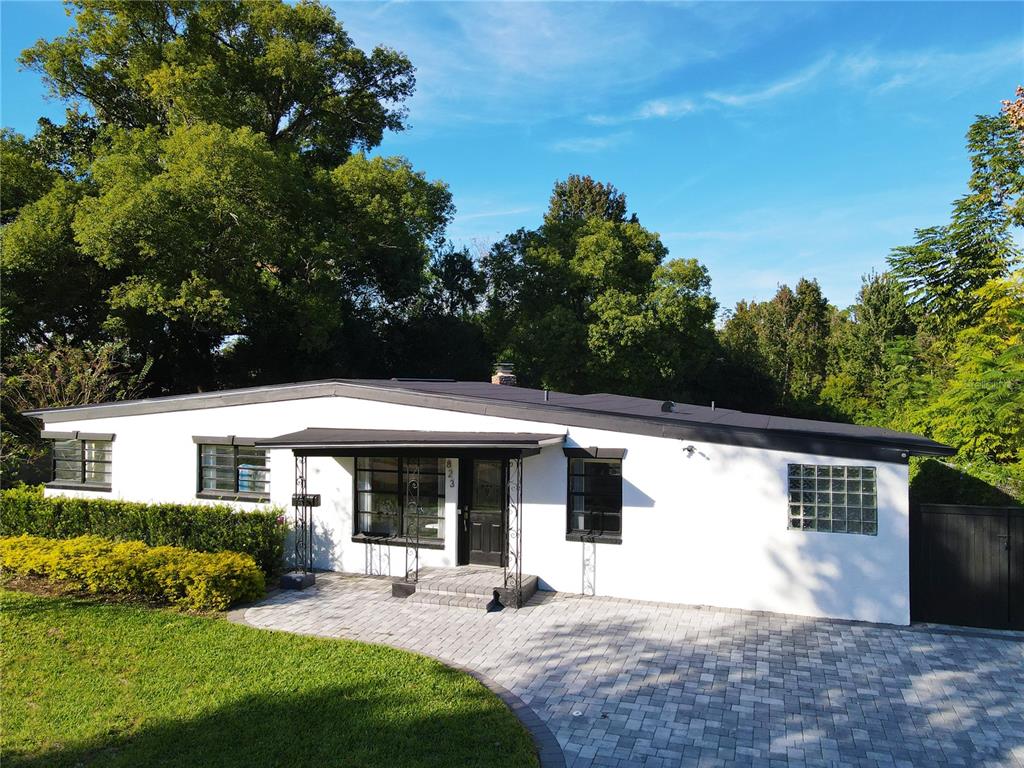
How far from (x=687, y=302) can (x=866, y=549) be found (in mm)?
21667

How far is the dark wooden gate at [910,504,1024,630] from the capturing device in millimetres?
9102

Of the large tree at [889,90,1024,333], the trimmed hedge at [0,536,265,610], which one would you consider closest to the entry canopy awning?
the trimmed hedge at [0,536,265,610]

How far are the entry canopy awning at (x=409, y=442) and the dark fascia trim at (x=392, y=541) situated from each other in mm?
1658

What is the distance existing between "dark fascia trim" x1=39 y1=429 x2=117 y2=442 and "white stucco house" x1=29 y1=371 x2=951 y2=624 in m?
0.26

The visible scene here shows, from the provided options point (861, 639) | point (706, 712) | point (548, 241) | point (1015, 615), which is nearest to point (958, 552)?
point (1015, 615)

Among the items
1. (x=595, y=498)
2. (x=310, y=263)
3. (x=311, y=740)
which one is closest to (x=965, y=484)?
(x=595, y=498)

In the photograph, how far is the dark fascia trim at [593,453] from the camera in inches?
417

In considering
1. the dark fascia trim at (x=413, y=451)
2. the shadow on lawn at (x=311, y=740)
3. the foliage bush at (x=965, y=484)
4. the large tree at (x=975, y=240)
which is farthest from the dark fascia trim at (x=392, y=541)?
the large tree at (x=975, y=240)

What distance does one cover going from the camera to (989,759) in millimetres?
5824

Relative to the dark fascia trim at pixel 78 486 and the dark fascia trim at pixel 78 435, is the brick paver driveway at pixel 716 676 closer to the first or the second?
the dark fascia trim at pixel 78 486

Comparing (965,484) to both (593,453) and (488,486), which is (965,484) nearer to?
(593,453)

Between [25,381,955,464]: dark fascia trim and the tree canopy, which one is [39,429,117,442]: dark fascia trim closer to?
[25,381,955,464]: dark fascia trim

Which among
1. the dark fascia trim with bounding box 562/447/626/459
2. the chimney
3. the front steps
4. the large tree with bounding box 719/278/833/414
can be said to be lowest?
the front steps

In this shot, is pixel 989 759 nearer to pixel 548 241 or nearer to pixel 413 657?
pixel 413 657
